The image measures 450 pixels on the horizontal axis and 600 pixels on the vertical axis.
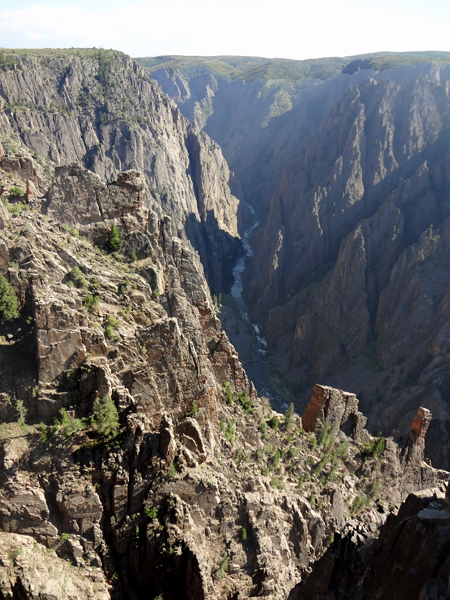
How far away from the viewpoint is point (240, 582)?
21.4 m

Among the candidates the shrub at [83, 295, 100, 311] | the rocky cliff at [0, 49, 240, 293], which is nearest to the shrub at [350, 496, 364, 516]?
the shrub at [83, 295, 100, 311]

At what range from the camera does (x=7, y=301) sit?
20.5 metres

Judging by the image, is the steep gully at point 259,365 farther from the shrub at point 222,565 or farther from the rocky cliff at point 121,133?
the shrub at point 222,565

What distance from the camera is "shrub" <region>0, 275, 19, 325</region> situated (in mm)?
20438

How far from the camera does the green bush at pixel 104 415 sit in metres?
19.8

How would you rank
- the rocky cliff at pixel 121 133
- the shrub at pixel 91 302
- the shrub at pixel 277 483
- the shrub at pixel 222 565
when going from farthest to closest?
the rocky cliff at pixel 121 133 → the shrub at pixel 277 483 → the shrub at pixel 91 302 → the shrub at pixel 222 565

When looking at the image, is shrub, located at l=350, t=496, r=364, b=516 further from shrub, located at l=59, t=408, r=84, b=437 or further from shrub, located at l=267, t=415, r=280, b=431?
shrub, located at l=59, t=408, r=84, b=437

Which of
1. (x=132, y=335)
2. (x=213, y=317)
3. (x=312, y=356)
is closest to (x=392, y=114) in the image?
(x=312, y=356)

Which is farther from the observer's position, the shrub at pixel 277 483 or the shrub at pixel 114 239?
the shrub at pixel 114 239

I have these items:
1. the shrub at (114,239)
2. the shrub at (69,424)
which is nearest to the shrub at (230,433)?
the shrub at (69,424)

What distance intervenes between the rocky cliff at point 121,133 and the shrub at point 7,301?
230ft

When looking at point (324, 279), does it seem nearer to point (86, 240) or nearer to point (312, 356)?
point (312, 356)

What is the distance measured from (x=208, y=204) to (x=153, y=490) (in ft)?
352

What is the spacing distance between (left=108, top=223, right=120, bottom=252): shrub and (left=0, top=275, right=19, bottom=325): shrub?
7.91 meters
